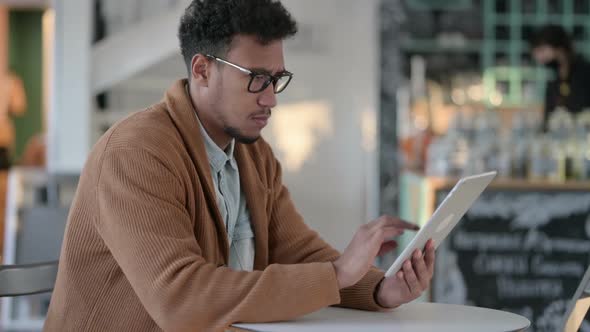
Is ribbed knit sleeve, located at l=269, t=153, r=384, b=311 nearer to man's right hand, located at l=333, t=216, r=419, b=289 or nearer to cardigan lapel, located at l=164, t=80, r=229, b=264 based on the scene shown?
cardigan lapel, located at l=164, t=80, r=229, b=264

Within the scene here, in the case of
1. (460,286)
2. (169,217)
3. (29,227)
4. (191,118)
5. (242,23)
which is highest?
(242,23)

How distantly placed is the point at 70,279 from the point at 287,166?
138 inches

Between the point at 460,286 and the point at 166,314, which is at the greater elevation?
the point at 166,314

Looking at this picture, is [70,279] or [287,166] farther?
[287,166]

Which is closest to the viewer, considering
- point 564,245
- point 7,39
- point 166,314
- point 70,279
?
point 166,314

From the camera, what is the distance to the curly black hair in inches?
74.6

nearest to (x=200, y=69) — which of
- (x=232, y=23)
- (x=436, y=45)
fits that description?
(x=232, y=23)

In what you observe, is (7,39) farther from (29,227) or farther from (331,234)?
(29,227)

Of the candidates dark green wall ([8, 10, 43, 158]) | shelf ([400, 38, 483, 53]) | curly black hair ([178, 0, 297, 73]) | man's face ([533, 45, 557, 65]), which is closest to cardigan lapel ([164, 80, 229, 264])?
curly black hair ([178, 0, 297, 73])

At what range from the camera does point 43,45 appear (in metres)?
12.8

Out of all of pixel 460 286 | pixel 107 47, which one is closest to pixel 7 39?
pixel 107 47

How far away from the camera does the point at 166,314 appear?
1.63 meters

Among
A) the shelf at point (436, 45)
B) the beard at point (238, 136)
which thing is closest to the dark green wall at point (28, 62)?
the shelf at point (436, 45)

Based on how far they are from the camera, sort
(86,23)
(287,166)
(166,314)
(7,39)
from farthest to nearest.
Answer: (7,39) → (287,166) → (86,23) → (166,314)
